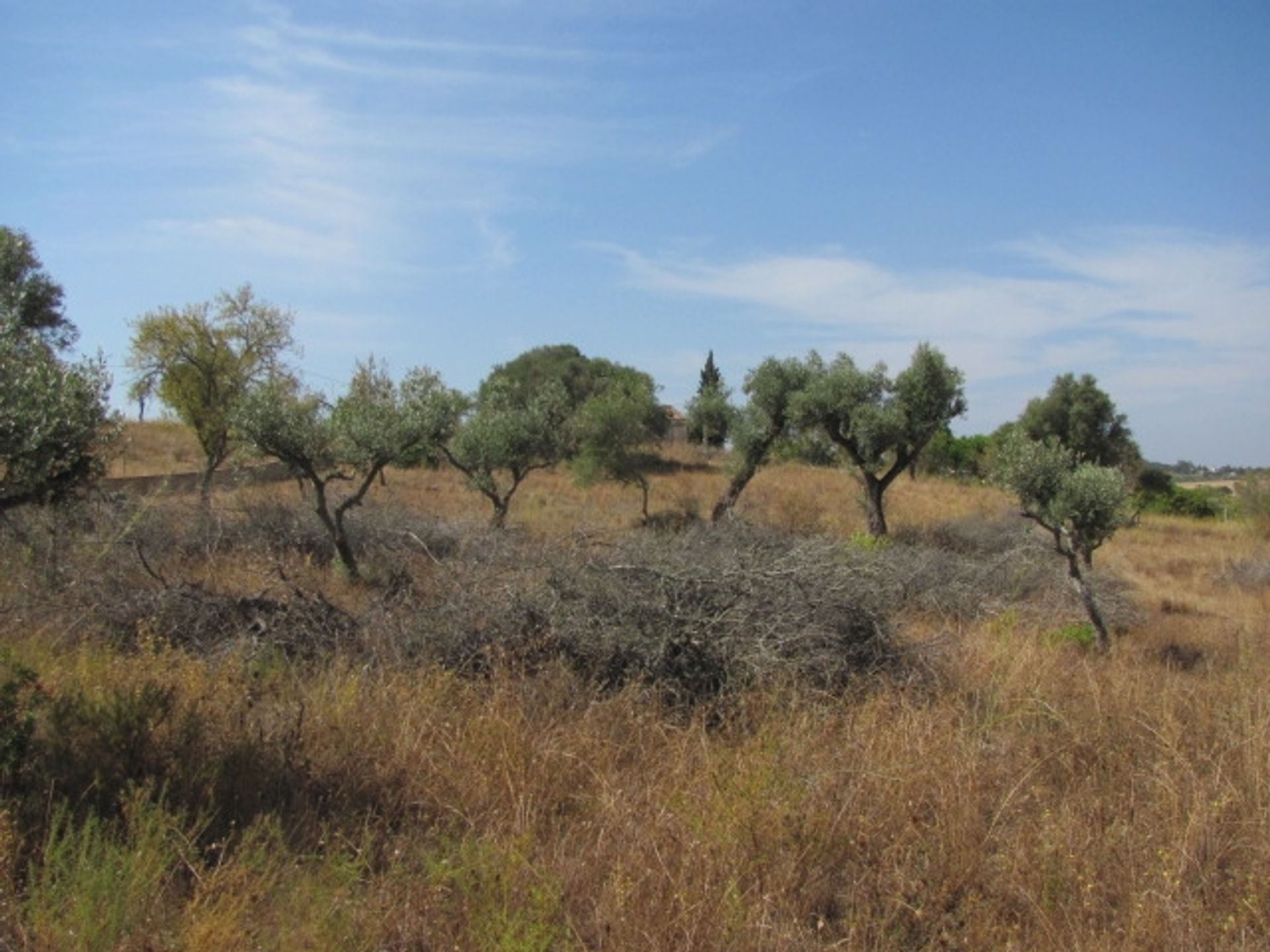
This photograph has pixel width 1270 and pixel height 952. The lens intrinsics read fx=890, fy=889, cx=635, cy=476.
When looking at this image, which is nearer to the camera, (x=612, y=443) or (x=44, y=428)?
(x=44, y=428)

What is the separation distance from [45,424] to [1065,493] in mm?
14043

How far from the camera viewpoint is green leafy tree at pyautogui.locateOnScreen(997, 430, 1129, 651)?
1441cm

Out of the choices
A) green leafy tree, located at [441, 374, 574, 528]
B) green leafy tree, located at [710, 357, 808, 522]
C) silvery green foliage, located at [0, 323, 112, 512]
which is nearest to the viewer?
silvery green foliage, located at [0, 323, 112, 512]

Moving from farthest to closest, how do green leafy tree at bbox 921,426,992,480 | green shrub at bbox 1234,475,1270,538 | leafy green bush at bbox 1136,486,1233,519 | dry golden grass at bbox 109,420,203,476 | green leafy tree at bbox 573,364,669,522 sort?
green leafy tree at bbox 921,426,992,480, leafy green bush at bbox 1136,486,1233,519, dry golden grass at bbox 109,420,203,476, green shrub at bbox 1234,475,1270,538, green leafy tree at bbox 573,364,669,522

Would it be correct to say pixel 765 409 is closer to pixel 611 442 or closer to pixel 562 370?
pixel 611 442

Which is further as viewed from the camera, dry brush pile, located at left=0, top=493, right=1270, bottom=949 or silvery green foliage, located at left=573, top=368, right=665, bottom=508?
silvery green foliage, located at left=573, top=368, right=665, bottom=508

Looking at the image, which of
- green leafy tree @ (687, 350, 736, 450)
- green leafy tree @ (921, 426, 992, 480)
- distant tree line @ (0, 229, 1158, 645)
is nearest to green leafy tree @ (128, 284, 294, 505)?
distant tree line @ (0, 229, 1158, 645)

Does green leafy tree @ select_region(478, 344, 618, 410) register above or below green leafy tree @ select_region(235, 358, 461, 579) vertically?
above

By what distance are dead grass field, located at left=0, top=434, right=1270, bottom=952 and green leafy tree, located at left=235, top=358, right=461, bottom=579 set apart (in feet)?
28.4

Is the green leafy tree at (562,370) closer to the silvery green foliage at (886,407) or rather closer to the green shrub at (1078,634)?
the silvery green foliage at (886,407)

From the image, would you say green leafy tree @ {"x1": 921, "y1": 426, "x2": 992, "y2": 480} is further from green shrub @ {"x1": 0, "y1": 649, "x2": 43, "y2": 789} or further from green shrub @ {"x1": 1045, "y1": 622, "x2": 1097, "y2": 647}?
green shrub @ {"x1": 0, "y1": 649, "x2": 43, "y2": 789}

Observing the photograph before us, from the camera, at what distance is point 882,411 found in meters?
22.4

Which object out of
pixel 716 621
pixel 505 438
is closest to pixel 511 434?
pixel 505 438

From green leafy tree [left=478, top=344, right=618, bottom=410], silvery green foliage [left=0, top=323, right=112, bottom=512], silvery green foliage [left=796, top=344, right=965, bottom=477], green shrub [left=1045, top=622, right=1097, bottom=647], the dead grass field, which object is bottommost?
green shrub [left=1045, top=622, right=1097, bottom=647]
